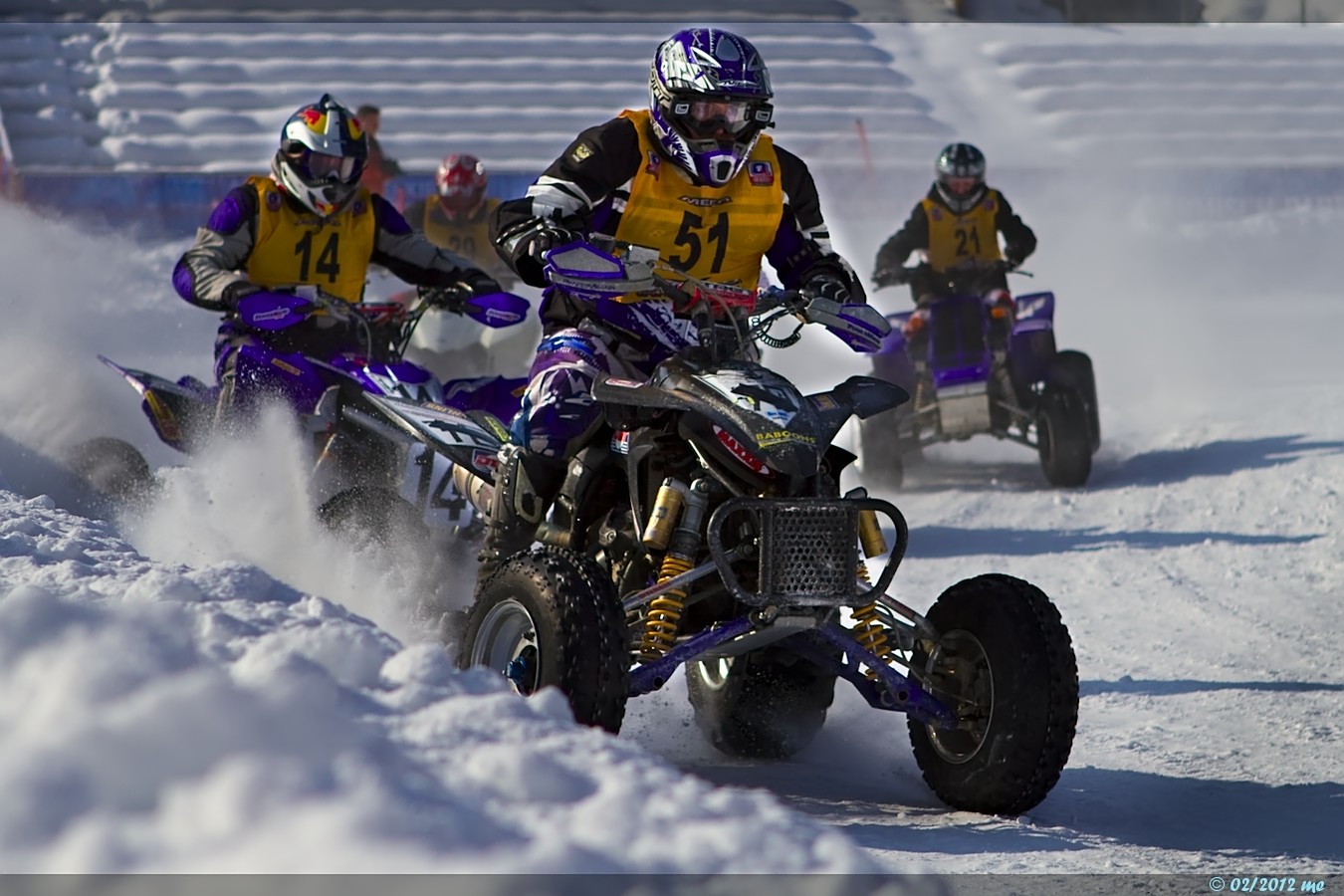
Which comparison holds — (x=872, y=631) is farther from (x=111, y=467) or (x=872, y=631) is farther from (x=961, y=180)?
(x=961, y=180)

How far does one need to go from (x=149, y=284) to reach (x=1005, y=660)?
1451 cm

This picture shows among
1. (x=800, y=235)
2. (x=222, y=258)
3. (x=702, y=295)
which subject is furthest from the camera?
(x=222, y=258)

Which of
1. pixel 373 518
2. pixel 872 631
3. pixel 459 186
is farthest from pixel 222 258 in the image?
pixel 459 186

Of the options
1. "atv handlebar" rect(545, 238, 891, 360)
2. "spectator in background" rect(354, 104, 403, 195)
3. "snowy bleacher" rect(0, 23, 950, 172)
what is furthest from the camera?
"snowy bleacher" rect(0, 23, 950, 172)

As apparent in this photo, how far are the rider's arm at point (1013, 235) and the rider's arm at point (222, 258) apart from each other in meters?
6.04

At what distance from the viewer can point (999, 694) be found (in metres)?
5.10

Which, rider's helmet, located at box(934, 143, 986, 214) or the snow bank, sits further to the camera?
rider's helmet, located at box(934, 143, 986, 214)

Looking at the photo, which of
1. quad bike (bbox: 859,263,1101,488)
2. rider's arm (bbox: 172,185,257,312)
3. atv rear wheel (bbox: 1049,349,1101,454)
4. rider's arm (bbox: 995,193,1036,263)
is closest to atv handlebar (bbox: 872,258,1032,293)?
quad bike (bbox: 859,263,1101,488)

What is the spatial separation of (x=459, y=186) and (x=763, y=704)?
8574mm

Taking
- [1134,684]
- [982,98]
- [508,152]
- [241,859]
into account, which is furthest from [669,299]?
[982,98]

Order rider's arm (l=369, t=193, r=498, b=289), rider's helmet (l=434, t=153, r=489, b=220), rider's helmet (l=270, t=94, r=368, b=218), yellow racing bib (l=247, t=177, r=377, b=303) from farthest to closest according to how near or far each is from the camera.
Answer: rider's helmet (l=434, t=153, r=489, b=220) < rider's arm (l=369, t=193, r=498, b=289) < yellow racing bib (l=247, t=177, r=377, b=303) < rider's helmet (l=270, t=94, r=368, b=218)

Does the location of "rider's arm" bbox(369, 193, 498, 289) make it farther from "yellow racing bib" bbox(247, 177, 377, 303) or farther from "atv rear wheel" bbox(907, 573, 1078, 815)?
"atv rear wheel" bbox(907, 573, 1078, 815)

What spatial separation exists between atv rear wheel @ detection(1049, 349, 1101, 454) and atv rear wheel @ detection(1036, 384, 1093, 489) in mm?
75

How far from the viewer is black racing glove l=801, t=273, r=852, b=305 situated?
5965 mm
